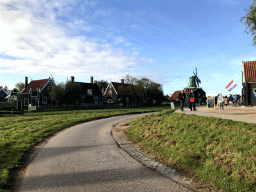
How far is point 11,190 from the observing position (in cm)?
411

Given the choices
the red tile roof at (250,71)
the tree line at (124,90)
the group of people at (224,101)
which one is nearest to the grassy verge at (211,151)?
the group of people at (224,101)

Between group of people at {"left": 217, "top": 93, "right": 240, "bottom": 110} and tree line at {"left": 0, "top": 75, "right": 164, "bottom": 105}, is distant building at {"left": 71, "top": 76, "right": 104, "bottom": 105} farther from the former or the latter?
group of people at {"left": 217, "top": 93, "right": 240, "bottom": 110}

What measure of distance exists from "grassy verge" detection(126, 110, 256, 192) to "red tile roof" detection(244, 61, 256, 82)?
26313 millimetres

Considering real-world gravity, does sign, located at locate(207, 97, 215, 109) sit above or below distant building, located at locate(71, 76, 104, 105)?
below

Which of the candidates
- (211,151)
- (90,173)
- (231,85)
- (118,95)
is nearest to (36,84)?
(118,95)

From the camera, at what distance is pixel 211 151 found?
5.57m

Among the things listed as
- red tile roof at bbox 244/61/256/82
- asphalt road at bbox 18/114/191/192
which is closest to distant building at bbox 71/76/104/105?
red tile roof at bbox 244/61/256/82

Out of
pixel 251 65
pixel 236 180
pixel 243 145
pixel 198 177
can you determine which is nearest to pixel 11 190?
pixel 198 177

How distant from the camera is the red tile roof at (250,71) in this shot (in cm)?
2970

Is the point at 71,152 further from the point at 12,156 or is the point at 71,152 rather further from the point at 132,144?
the point at 132,144

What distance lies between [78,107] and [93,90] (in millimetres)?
22430

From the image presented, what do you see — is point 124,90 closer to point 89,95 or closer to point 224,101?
point 89,95

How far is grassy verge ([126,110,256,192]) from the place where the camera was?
4312 millimetres

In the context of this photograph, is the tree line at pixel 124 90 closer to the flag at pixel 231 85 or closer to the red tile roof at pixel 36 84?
the red tile roof at pixel 36 84
